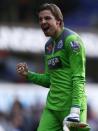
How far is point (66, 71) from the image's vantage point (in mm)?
9547

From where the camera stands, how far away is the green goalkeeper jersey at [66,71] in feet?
30.6

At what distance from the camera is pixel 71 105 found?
9391mm

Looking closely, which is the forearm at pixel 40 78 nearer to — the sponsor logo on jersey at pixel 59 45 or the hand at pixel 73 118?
the sponsor logo on jersey at pixel 59 45

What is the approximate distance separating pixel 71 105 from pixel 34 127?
6.16 meters

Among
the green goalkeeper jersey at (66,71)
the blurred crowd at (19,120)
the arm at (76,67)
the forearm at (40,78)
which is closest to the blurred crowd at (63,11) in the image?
the blurred crowd at (19,120)

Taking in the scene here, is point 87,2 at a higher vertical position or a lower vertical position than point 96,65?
higher

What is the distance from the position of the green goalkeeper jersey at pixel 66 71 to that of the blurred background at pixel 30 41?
10.5 metres

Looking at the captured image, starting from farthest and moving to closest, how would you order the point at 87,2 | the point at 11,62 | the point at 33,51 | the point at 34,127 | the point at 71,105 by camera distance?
the point at 87,2
the point at 33,51
the point at 11,62
the point at 34,127
the point at 71,105

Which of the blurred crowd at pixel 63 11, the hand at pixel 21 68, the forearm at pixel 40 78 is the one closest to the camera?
the hand at pixel 21 68

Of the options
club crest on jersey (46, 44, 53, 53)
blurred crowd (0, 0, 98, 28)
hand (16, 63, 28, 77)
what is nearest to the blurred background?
blurred crowd (0, 0, 98, 28)

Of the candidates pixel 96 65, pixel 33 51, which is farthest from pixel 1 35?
pixel 96 65

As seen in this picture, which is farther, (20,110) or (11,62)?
(11,62)

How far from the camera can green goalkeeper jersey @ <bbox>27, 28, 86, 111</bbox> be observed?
933cm

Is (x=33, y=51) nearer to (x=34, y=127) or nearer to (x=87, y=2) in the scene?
(x=87, y=2)
